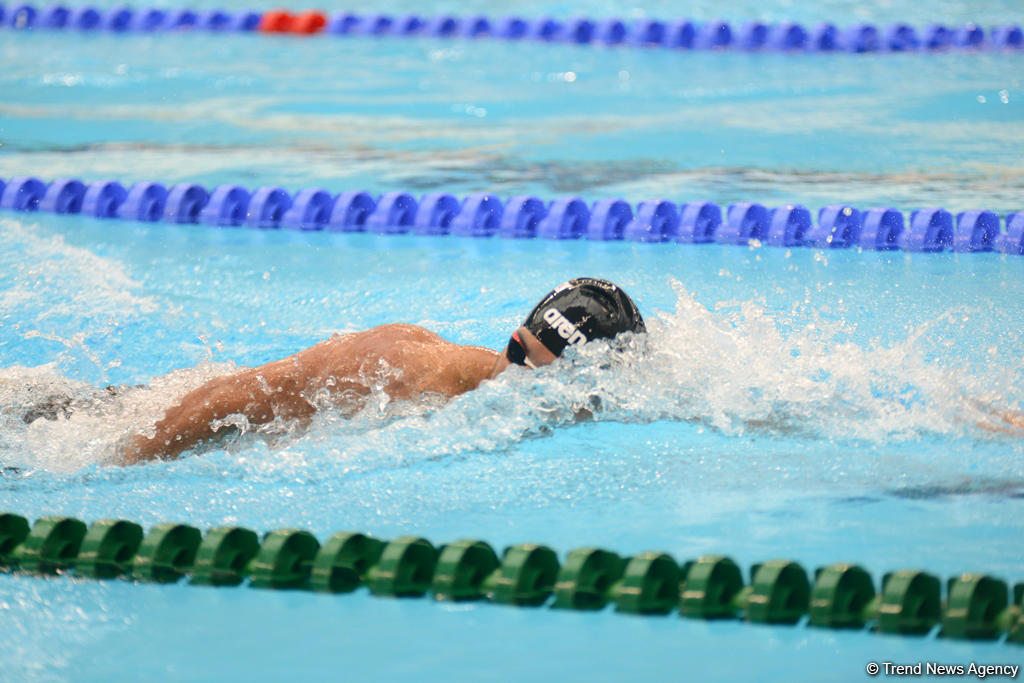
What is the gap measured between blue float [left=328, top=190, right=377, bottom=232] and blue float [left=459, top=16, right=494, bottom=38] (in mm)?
5362

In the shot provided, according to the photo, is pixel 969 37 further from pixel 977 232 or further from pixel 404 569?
pixel 404 569

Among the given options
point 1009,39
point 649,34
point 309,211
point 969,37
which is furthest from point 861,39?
point 309,211

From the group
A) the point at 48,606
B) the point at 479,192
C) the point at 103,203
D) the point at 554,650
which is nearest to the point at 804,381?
the point at 554,650

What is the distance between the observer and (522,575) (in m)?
2.65

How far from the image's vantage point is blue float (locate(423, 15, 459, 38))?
11.4m

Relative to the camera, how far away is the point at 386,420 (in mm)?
3475

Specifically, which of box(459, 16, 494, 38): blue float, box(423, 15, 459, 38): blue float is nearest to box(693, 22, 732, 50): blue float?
box(459, 16, 494, 38): blue float

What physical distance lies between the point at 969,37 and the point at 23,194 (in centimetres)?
722

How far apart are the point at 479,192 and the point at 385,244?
2.66ft

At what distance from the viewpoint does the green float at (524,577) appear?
2.65 metres

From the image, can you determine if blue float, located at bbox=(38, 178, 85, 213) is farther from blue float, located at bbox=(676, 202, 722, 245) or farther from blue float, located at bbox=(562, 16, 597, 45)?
blue float, located at bbox=(562, 16, 597, 45)

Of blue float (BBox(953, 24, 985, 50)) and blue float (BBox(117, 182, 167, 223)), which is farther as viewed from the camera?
blue float (BBox(953, 24, 985, 50))

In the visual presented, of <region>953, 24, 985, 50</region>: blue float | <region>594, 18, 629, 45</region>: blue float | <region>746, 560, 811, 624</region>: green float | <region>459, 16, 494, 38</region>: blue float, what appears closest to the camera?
<region>746, 560, 811, 624</region>: green float

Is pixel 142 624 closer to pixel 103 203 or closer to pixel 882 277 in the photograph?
pixel 882 277
